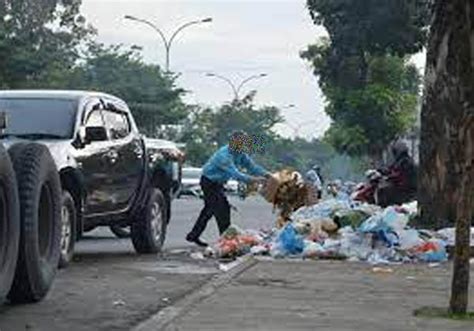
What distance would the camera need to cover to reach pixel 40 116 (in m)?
11.7

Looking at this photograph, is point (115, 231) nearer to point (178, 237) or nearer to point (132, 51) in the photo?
point (178, 237)

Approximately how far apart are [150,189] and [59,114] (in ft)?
7.48

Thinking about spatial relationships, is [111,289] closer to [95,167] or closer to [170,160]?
[95,167]

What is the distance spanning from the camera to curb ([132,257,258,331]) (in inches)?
300

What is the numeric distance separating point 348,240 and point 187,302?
4495mm

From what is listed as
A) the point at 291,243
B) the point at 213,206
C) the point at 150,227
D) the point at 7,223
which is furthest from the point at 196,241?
the point at 7,223

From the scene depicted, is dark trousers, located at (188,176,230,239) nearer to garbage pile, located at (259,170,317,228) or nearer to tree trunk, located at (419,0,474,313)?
garbage pile, located at (259,170,317,228)

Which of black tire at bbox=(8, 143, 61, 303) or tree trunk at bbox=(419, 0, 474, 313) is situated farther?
tree trunk at bbox=(419, 0, 474, 313)

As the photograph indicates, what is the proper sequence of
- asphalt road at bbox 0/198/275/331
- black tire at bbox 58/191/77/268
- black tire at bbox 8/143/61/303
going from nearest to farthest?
asphalt road at bbox 0/198/275/331, black tire at bbox 8/143/61/303, black tire at bbox 58/191/77/268

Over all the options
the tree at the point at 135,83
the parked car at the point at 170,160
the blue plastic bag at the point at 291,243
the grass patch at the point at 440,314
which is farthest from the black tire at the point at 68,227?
the tree at the point at 135,83

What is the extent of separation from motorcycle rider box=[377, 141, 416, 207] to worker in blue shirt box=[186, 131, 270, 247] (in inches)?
111

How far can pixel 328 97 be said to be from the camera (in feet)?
156

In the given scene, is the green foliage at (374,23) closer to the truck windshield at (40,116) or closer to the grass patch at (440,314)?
the truck windshield at (40,116)

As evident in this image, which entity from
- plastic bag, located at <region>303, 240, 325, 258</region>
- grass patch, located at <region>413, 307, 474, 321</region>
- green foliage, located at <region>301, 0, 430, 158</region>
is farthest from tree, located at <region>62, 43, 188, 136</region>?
grass patch, located at <region>413, 307, 474, 321</region>
